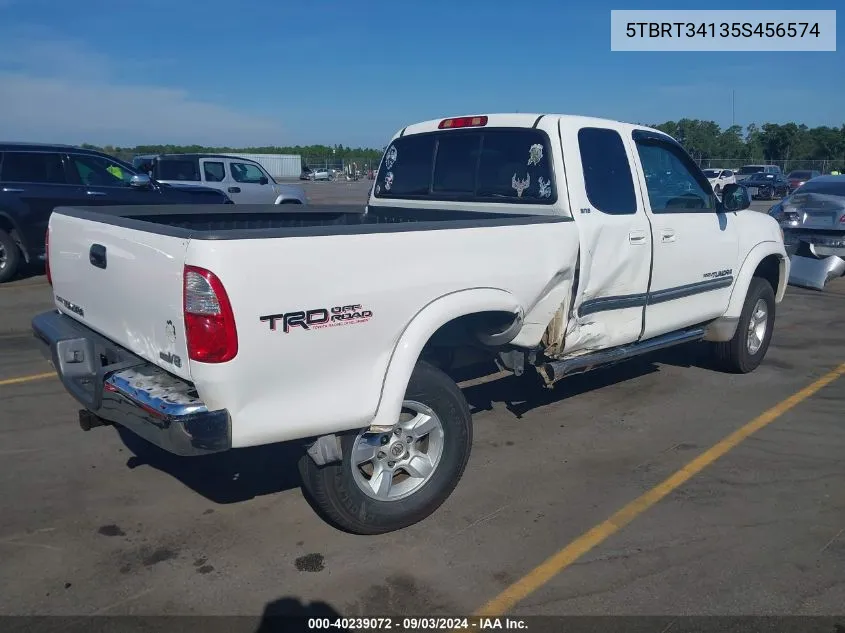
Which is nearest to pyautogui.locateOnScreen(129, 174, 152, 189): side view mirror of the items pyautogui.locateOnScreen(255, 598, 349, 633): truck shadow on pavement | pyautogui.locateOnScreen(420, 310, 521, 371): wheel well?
pyautogui.locateOnScreen(420, 310, 521, 371): wheel well

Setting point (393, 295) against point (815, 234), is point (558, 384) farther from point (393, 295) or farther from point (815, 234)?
point (815, 234)

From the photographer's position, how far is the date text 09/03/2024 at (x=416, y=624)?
10.2 feet

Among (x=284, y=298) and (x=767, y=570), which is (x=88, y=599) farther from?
(x=767, y=570)

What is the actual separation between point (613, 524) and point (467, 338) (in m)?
1.27

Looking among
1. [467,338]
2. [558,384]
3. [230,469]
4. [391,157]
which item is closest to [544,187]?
[467,338]

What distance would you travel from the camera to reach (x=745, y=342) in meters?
6.52

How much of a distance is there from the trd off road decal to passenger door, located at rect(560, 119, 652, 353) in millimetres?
1695

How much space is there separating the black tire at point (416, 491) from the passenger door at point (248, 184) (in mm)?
13841

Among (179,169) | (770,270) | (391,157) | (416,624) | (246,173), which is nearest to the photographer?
(416,624)

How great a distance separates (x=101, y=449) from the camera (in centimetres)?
483

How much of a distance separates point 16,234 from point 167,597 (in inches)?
360

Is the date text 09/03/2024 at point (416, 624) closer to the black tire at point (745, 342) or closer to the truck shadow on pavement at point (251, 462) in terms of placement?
the truck shadow on pavement at point (251, 462)

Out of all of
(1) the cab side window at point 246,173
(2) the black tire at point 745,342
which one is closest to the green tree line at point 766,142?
(1) the cab side window at point 246,173

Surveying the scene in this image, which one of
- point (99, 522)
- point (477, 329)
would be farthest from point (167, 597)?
point (477, 329)
